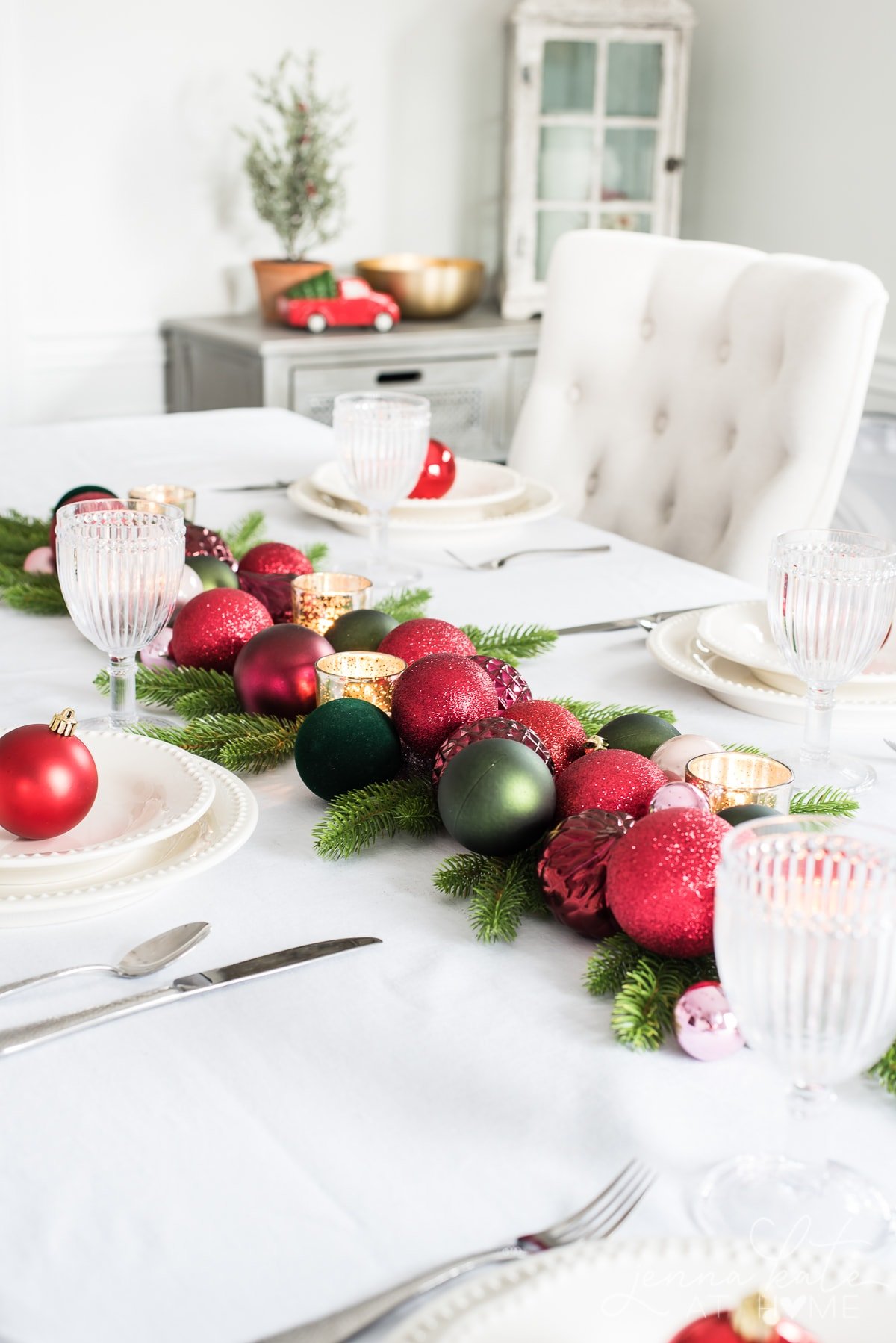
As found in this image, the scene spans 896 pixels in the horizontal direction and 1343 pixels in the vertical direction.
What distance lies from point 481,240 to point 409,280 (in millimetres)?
508

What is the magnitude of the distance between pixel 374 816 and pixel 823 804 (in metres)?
0.26

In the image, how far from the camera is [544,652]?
1.12 metres

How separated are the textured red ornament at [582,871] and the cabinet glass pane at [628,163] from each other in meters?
3.17

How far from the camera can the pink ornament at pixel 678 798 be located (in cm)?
68

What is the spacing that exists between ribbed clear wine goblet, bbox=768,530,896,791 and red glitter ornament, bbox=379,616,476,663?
8.4 inches

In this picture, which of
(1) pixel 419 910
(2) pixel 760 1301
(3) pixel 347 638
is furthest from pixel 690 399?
(2) pixel 760 1301

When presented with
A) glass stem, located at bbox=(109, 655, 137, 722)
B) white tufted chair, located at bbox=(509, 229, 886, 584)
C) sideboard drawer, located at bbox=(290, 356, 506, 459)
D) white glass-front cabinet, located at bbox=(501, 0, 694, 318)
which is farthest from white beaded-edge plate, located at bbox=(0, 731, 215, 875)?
white glass-front cabinet, located at bbox=(501, 0, 694, 318)

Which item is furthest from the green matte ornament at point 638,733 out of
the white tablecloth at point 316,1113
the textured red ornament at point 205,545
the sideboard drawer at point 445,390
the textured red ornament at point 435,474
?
the sideboard drawer at point 445,390

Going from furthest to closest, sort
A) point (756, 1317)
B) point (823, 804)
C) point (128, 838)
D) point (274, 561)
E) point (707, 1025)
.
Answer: point (274, 561) → point (823, 804) → point (128, 838) → point (707, 1025) → point (756, 1317)

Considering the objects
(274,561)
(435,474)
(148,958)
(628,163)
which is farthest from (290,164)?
(148,958)

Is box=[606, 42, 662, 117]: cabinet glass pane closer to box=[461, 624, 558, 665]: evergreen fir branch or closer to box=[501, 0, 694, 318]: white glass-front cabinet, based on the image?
box=[501, 0, 694, 318]: white glass-front cabinet

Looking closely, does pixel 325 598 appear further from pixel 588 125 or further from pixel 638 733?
pixel 588 125

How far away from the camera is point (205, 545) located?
46.7 inches

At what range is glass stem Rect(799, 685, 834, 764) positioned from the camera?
866mm
